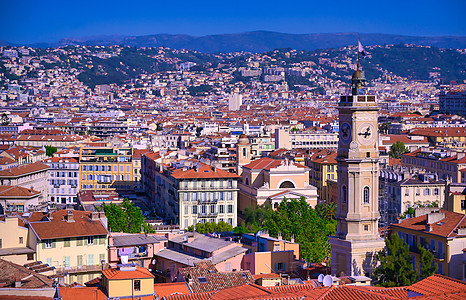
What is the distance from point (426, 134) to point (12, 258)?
74319 mm

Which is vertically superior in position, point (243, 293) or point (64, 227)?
point (64, 227)

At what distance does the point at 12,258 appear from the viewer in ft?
84.6

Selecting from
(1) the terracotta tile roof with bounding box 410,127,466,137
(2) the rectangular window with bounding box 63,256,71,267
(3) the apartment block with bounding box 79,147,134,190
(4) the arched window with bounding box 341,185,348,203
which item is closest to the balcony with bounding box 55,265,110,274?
(2) the rectangular window with bounding box 63,256,71,267

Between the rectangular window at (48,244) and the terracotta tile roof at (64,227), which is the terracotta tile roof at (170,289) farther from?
the terracotta tile roof at (64,227)

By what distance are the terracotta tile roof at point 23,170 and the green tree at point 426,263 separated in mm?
35519

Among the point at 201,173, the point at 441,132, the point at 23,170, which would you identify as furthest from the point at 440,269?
the point at 441,132

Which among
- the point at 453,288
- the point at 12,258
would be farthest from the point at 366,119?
the point at 12,258

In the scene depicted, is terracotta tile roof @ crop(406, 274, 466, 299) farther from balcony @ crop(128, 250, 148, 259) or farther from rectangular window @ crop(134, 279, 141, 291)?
balcony @ crop(128, 250, 148, 259)

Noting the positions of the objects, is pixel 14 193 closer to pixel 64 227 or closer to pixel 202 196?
pixel 202 196

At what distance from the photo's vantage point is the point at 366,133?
26.0 m

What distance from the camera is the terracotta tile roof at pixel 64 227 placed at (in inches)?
1066

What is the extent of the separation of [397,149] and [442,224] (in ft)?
181

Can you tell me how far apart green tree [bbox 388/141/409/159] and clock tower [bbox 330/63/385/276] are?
53.9 m

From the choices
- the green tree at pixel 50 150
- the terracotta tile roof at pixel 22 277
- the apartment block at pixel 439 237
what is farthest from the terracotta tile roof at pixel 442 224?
the green tree at pixel 50 150
